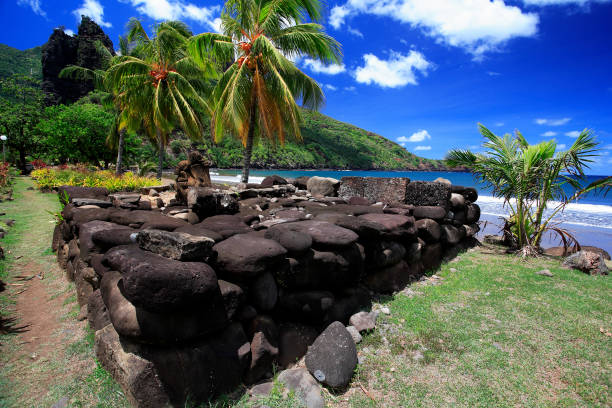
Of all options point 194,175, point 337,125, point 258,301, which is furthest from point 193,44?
point 337,125

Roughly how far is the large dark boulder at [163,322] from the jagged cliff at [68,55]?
234 ft

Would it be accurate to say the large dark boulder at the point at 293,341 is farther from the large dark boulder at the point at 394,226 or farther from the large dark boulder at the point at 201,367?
the large dark boulder at the point at 394,226

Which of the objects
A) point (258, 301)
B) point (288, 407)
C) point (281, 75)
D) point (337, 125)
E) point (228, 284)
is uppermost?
point (337, 125)

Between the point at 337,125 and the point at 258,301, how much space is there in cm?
13055

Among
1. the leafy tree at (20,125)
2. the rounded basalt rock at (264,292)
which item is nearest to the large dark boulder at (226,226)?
the rounded basalt rock at (264,292)

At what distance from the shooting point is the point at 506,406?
95.7 inches

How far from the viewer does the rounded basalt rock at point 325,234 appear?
11.2 ft

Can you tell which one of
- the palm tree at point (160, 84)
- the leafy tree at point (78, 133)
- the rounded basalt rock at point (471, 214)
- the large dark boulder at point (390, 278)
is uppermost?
the palm tree at point (160, 84)

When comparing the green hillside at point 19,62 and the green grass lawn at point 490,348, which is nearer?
the green grass lawn at point 490,348

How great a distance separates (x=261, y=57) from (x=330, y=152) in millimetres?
87585

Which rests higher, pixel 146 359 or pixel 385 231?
pixel 385 231

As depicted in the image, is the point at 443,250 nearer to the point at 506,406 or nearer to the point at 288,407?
the point at 506,406

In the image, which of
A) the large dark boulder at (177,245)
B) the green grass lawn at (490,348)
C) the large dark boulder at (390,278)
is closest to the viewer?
the large dark boulder at (177,245)

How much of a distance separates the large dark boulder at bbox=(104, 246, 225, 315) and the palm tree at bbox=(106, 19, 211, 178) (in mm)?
14104
